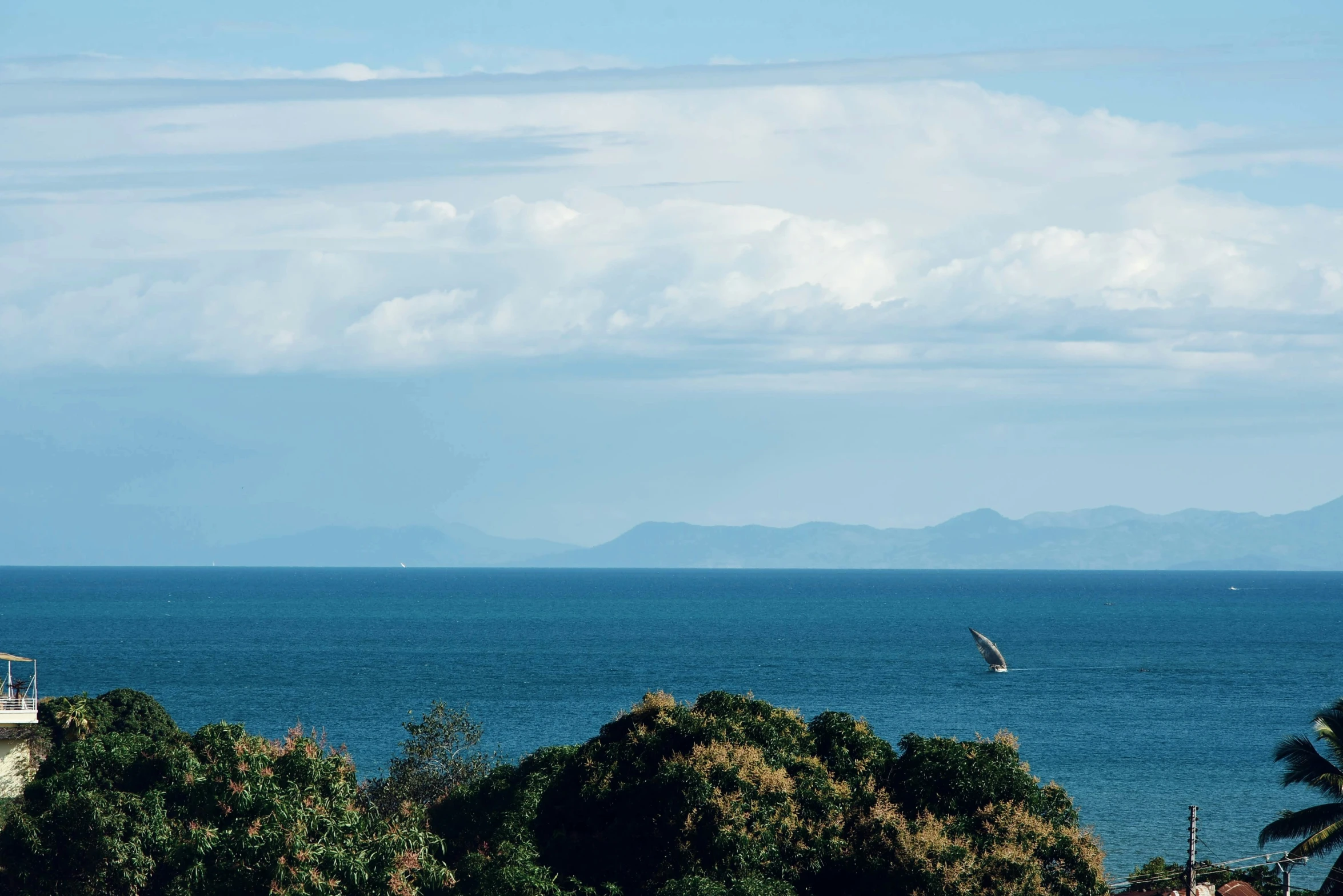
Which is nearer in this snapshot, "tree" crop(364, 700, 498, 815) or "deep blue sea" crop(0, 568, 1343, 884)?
"tree" crop(364, 700, 498, 815)

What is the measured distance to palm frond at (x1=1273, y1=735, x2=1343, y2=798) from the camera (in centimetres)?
4284

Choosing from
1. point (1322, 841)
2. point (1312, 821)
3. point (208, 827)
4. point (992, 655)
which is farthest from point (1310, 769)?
point (992, 655)

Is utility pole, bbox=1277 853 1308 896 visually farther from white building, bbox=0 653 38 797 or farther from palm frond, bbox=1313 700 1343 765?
white building, bbox=0 653 38 797

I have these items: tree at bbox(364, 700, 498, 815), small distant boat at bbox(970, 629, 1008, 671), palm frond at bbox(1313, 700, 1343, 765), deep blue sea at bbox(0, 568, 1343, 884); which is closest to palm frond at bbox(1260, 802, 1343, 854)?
palm frond at bbox(1313, 700, 1343, 765)

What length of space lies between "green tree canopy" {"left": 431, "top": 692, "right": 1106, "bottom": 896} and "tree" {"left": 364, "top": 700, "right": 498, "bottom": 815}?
19.8m

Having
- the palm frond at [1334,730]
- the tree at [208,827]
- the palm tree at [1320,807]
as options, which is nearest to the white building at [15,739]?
the tree at [208,827]

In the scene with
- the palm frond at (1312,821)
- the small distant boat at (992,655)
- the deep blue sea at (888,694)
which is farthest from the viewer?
the small distant boat at (992,655)

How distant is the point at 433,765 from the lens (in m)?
59.2

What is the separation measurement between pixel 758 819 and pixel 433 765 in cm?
2939

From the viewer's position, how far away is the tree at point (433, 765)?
56.7m

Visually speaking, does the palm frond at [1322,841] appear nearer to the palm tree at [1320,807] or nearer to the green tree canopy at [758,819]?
the palm tree at [1320,807]

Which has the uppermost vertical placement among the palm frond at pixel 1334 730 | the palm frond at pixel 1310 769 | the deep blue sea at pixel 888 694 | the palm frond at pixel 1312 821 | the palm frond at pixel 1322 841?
the palm frond at pixel 1334 730

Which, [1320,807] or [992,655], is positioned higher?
[1320,807]

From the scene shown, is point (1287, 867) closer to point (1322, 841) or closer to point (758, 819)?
point (1322, 841)
